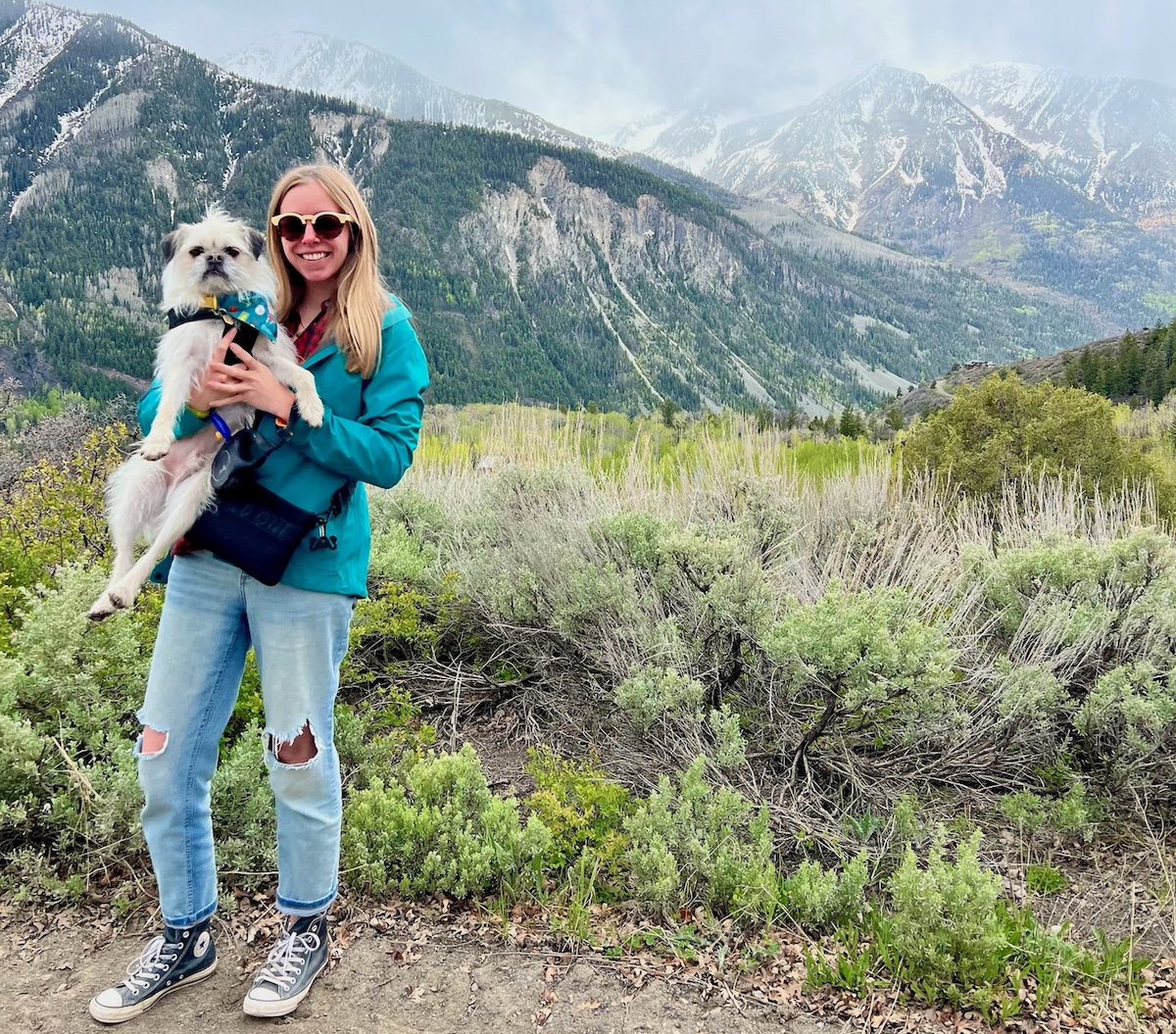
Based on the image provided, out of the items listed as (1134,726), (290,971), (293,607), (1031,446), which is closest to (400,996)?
(290,971)

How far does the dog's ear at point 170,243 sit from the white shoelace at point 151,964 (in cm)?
220

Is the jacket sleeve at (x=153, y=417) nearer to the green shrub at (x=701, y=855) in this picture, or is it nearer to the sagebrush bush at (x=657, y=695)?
the green shrub at (x=701, y=855)

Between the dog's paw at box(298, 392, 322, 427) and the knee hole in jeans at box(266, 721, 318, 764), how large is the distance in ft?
2.87

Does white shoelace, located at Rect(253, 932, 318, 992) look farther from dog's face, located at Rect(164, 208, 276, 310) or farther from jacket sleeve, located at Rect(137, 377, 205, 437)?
dog's face, located at Rect(164, 208, 276, 310)

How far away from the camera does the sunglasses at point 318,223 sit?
2.13 metres

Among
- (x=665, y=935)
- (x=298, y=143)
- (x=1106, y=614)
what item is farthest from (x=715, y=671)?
(x=298, y=143)

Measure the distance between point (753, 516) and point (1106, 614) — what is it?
Result: 2.65m

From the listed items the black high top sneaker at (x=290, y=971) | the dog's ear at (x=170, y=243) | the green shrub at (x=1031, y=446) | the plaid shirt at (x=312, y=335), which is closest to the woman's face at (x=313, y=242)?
the plaid shirt at (x=312, y=335)

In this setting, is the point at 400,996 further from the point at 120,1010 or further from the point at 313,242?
the point at 313,242

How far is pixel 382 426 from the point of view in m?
2.07

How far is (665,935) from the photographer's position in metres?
2.82

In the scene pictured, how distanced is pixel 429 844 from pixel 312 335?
2168 mm

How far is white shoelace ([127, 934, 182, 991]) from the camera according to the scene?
2275 mm

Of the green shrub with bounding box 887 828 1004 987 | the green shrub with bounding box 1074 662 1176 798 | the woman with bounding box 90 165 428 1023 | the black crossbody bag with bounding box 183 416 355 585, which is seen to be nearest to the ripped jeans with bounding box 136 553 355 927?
the woman with bounding box 90 165 428 1023
